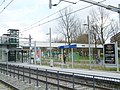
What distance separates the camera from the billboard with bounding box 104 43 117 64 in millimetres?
26047

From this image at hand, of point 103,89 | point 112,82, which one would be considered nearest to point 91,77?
point 112,82

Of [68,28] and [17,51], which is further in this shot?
[17,51]

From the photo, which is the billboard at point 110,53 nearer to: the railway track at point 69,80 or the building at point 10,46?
the railway track at point 69,80

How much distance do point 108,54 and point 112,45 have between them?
108cm

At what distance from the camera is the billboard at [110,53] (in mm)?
26047

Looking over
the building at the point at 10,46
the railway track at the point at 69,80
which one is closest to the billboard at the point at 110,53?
the railway track at the point at 69,80

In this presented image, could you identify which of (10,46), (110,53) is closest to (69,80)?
(110,53)

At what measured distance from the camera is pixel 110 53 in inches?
1046

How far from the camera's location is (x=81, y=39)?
83688 mm

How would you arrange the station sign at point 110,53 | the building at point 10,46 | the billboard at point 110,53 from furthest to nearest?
the building at point 10,46 < the billboard at point 110,53 < the station sign at point 110,53

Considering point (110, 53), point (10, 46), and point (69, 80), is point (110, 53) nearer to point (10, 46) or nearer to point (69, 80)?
point (69, 80)

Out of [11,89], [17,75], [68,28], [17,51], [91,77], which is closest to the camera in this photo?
[91,77]

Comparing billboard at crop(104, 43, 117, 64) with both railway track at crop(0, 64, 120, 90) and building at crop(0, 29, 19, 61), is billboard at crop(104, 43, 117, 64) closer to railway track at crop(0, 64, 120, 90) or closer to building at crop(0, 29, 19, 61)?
railway track at crop(0, 64, 120, 90)

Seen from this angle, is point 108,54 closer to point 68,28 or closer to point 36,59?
point 36,59
